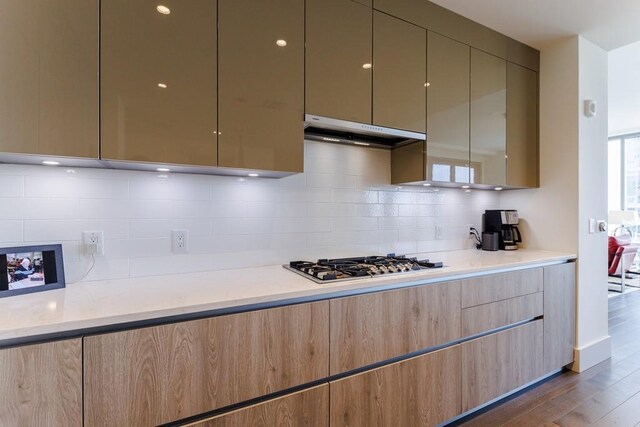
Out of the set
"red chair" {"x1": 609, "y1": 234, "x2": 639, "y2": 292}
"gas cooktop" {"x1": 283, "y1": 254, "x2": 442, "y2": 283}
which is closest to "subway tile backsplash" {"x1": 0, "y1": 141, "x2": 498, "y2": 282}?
"gas cooktop" {"x1": 283, "y1": 254, "x2": 442, "y2": 283}

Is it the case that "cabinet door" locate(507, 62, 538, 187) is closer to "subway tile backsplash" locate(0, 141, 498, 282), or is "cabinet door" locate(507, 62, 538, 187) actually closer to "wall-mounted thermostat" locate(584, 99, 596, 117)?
"wall-mounted thermostat" locate(584, 99, 596, 117)

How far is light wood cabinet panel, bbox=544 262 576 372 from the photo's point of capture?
2.34 meters

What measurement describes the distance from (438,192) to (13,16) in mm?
2638

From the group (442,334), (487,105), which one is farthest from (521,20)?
(442,334)

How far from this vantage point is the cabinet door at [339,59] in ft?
5.77

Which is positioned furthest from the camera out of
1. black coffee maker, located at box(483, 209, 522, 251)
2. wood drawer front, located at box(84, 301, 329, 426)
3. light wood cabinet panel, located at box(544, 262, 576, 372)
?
black coffee maker, located at box(483, 209, 522, 251)

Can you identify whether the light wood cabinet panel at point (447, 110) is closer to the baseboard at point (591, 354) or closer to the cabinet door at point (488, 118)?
the cabinet door at point (488, 118)

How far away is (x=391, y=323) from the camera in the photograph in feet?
5.32

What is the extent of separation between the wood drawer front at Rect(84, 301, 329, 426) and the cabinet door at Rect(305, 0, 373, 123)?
110 centimetres

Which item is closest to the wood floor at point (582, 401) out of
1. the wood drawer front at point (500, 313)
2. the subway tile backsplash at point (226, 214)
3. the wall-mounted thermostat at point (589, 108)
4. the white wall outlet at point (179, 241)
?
the wood drawer front at point (500, 313)

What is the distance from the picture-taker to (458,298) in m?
1.86

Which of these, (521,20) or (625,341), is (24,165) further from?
(625,341)

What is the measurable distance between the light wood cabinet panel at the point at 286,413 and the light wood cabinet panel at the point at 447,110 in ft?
4.87

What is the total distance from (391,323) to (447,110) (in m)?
1.52
